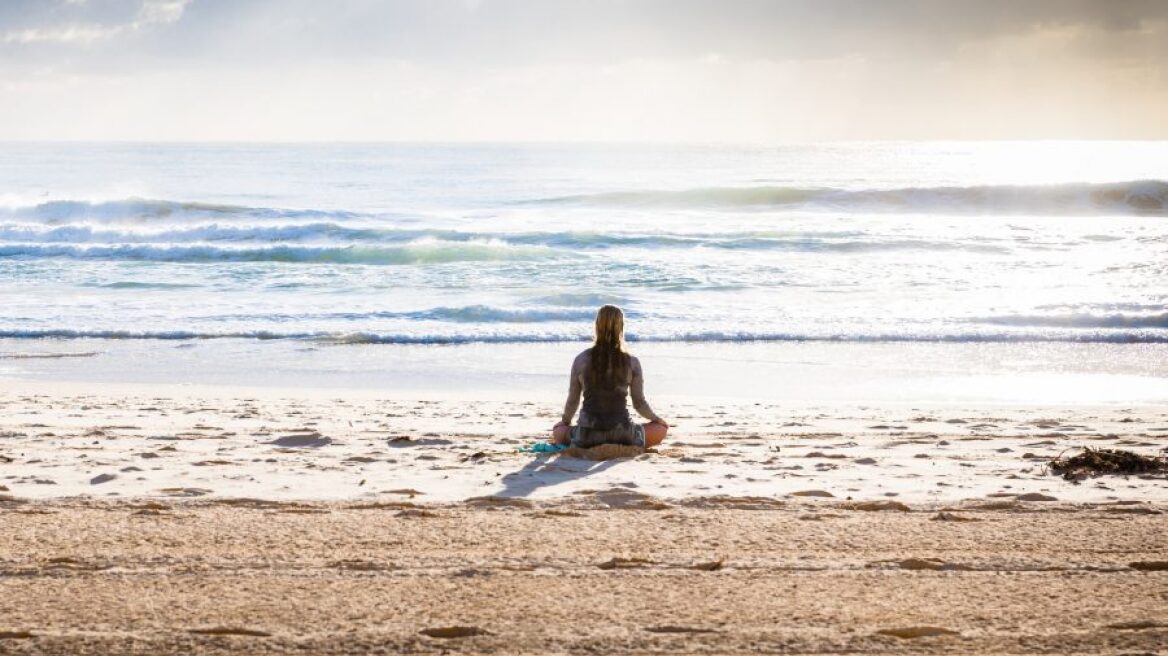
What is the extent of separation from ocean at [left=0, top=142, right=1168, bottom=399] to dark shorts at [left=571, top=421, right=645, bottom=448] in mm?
6167

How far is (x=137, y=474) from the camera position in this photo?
19.2 feet

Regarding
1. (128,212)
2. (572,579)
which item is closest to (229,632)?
(572,579)

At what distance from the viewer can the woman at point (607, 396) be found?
21.6ft

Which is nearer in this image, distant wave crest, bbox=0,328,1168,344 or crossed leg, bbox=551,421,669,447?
crossed leg, bbox=551,421,669,447

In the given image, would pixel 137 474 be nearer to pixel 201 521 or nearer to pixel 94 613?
pixel 201 521

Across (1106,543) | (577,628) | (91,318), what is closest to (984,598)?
(1106,543)

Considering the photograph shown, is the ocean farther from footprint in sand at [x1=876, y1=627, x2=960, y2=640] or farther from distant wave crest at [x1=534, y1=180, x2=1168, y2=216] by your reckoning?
footprint in sand at [x1=876, y1=627, x2=960, y2=640]

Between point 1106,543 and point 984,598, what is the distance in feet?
3.35

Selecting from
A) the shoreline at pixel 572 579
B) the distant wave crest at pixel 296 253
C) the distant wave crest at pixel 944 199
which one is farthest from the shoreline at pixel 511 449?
the distant wave crest at pixel 944 199

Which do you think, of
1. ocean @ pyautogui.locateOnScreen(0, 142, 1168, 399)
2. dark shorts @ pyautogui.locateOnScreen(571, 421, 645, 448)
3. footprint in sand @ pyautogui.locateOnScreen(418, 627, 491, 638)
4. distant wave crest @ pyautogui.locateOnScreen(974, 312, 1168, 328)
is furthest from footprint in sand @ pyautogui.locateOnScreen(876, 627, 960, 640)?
distant wave crest @ pyautogui.locateOnScreen(974, 312, 1168, 328)

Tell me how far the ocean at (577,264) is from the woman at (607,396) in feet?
19.8

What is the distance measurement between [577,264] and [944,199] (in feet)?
60.1

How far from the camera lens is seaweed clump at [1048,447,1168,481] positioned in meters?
5.91

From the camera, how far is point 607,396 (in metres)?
6.66
